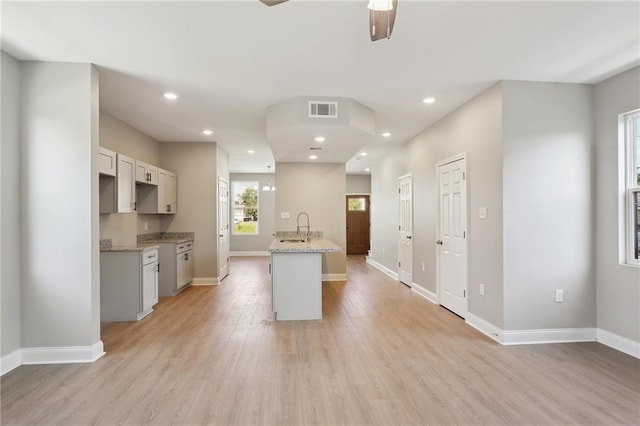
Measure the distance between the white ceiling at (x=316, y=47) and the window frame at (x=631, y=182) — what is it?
54cm

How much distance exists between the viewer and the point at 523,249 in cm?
366

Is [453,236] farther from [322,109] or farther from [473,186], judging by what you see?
[322,109]

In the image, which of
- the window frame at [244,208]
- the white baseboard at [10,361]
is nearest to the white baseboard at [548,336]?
the white baseboard at [10,361]

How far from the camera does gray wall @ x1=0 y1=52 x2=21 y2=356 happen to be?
Result: 3.00 m

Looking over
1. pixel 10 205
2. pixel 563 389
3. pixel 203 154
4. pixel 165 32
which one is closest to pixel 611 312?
pixel 563 389

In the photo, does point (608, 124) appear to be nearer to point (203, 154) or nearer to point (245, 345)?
point (245, 345)

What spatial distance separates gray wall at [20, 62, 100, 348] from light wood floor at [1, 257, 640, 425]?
0.44 meters

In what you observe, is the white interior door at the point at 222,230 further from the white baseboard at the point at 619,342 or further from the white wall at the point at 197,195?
the white baseboard at the point at 619,342

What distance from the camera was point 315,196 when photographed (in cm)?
754

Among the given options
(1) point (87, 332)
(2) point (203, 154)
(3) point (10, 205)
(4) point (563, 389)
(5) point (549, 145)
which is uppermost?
(2) point (203, 154)

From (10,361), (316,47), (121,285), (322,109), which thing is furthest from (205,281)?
(316,47)

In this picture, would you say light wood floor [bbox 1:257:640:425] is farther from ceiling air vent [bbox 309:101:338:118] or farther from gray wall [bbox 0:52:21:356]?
ceiling air vent [bbox 309:101:338:118]

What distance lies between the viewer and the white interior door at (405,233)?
21.3 ft

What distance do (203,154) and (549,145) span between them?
5569 mm
